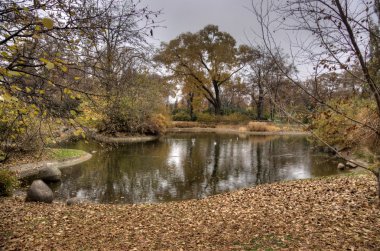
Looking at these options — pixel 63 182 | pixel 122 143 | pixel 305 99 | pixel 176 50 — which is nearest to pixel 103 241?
pixel 305 99

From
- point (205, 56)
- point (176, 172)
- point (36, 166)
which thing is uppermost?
point (205, 56)

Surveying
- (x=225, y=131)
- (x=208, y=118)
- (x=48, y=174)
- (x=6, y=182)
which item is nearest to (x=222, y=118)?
(x=208, y=118)

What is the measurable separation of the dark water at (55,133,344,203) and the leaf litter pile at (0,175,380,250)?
206 cm

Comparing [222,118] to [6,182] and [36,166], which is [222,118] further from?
[6,182]

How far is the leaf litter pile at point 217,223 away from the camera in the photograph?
189 inches

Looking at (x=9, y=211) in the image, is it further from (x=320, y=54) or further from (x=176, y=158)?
(x=176, y=158)

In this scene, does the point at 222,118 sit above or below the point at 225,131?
above

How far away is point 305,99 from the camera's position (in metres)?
4.59

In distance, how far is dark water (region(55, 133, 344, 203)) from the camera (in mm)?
10602

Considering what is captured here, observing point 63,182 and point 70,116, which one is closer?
point 70,116

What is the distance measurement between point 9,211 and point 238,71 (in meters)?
41.8

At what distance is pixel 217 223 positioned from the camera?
619 cm

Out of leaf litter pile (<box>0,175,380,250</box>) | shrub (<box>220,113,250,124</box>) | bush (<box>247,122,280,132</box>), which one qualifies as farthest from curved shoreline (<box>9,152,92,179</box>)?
shrub (<box>220,113,250,124</box>)

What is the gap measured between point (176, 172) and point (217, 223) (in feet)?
25.2
